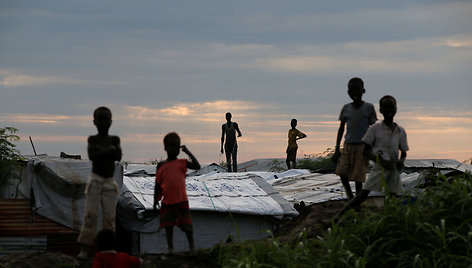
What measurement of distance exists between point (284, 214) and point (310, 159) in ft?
38.4

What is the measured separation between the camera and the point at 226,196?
14516mm

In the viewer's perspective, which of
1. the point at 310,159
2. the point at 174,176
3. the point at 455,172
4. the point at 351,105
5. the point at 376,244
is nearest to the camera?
the point at 376,244

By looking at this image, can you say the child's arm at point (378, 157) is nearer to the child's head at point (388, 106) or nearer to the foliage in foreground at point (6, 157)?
the child's head at point (388, 106)

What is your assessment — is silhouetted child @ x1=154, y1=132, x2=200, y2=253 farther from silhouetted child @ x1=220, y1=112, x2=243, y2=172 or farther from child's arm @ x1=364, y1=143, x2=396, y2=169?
silhouetted child @ x1=220, y1=112, x2=243, y2=172

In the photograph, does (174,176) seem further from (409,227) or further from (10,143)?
(10,143)

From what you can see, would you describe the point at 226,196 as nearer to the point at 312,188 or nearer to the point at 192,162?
the point at 312,188

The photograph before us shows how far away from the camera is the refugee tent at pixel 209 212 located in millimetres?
13594

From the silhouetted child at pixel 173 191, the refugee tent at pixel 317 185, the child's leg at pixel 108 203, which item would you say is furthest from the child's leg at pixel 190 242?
the refugee tent at pixel 317 185

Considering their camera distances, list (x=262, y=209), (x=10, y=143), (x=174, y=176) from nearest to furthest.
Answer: (x=174, y=176)
(x=10, y=143)
(x=262, y=209)

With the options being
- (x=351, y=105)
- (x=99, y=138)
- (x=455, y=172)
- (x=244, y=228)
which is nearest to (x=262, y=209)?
(x=244, y=228)

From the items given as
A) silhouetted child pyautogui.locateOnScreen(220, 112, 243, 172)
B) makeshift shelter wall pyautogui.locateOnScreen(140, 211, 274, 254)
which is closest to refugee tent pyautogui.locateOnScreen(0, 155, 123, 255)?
makeshift shelter wall pyautogui.locateOnScreen(140, 211, 274, 254)

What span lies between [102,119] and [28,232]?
5097 millimetres

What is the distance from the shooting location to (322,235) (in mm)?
7844

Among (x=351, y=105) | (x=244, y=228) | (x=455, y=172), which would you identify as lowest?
(x=244, y=228)
